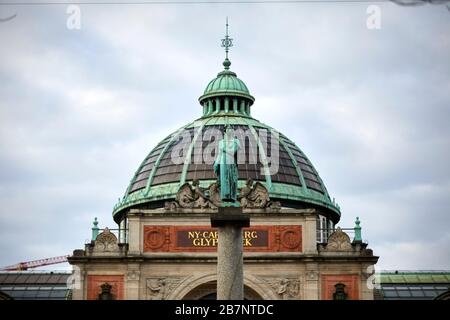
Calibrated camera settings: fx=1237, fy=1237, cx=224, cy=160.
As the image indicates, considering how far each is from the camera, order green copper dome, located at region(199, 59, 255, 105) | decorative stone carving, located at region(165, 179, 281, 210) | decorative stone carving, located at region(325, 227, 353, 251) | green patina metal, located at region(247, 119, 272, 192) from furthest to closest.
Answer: green copper dome, located at region(199, 59, 255, 105), green patina metal, located at region(247, 119, 272, 192), decorative stone carving, located at region(325, 227, 353, 251), decorative stone carving, located at region(165, 179, 281, 210)

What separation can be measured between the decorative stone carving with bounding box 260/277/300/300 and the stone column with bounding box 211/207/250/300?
74.9ft

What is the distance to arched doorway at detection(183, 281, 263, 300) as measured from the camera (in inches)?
2899

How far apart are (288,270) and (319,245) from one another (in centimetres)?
250

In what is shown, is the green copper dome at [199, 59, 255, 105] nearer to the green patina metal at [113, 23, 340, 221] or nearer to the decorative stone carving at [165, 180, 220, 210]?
the green patina metal at [113, 23, 340, 221]

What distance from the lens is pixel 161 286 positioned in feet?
241

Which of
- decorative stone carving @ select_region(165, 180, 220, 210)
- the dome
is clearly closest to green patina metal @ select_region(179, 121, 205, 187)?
the dome

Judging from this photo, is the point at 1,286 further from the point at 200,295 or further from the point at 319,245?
the point at 319,245

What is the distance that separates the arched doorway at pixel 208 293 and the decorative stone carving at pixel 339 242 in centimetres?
526

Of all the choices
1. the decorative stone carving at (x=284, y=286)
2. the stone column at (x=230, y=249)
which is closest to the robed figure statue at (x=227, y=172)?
the stone column at (x=230, y=249)

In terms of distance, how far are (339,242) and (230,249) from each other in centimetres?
2589

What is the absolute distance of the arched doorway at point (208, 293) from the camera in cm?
7362

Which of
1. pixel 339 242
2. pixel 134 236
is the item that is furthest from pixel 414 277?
pixel 134 236
